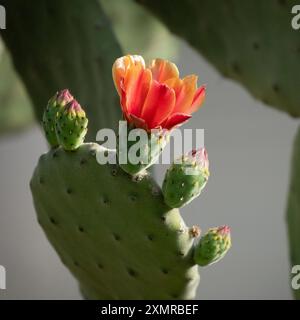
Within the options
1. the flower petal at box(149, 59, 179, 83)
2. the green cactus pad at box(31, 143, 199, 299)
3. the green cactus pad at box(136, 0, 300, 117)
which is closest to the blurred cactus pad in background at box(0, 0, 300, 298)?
the green cactus pad at box(136, 0, 300, 117)

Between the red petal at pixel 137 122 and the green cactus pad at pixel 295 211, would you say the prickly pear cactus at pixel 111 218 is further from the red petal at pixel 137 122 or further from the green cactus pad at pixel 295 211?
the green cactus pad at pixel 295 211

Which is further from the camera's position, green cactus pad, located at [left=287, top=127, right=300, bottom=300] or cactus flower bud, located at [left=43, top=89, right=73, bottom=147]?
green cactus pad, located at [left=287, top=127, right=300, bottom=300]

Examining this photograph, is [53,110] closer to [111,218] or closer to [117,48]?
[111,218]

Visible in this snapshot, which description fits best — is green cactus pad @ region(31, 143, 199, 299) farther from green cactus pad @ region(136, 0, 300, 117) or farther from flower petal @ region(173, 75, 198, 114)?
green cactus pad @ region(136, 0, 300, 117)

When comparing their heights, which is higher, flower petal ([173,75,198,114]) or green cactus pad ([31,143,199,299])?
flower petal ([173,75,198,114])

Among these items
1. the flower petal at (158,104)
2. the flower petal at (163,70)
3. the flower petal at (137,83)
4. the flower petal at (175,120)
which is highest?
the flower petal at (163,70)

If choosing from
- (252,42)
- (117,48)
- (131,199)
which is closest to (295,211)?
(252,42)

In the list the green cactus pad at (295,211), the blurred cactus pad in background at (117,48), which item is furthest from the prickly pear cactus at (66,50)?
the green cactus pad at (295,211)
